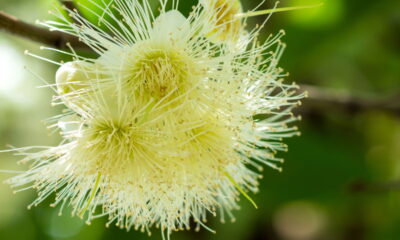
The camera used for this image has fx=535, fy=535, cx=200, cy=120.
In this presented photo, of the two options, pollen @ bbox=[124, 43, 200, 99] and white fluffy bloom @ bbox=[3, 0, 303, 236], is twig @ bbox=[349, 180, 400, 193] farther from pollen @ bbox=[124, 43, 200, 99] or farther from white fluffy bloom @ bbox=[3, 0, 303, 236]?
pollen @ bbox=[124, 43, 200, 99]

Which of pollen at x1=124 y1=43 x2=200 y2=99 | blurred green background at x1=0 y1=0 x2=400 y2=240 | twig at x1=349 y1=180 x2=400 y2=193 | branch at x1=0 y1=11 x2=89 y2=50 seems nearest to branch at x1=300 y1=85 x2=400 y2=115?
blurred green background at x1=0 y1=0 x2=400 y2=240

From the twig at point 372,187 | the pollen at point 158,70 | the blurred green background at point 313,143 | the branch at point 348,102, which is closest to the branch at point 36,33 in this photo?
the pollen at point 158,70

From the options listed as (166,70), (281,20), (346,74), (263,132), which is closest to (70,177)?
(166,70)

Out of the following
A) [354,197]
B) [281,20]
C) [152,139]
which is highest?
[281,20]

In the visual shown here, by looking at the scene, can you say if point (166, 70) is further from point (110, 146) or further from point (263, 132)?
point (263, 132)

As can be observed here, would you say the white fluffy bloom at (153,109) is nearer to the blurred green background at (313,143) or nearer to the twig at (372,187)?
the blurred green background at (313,143)
